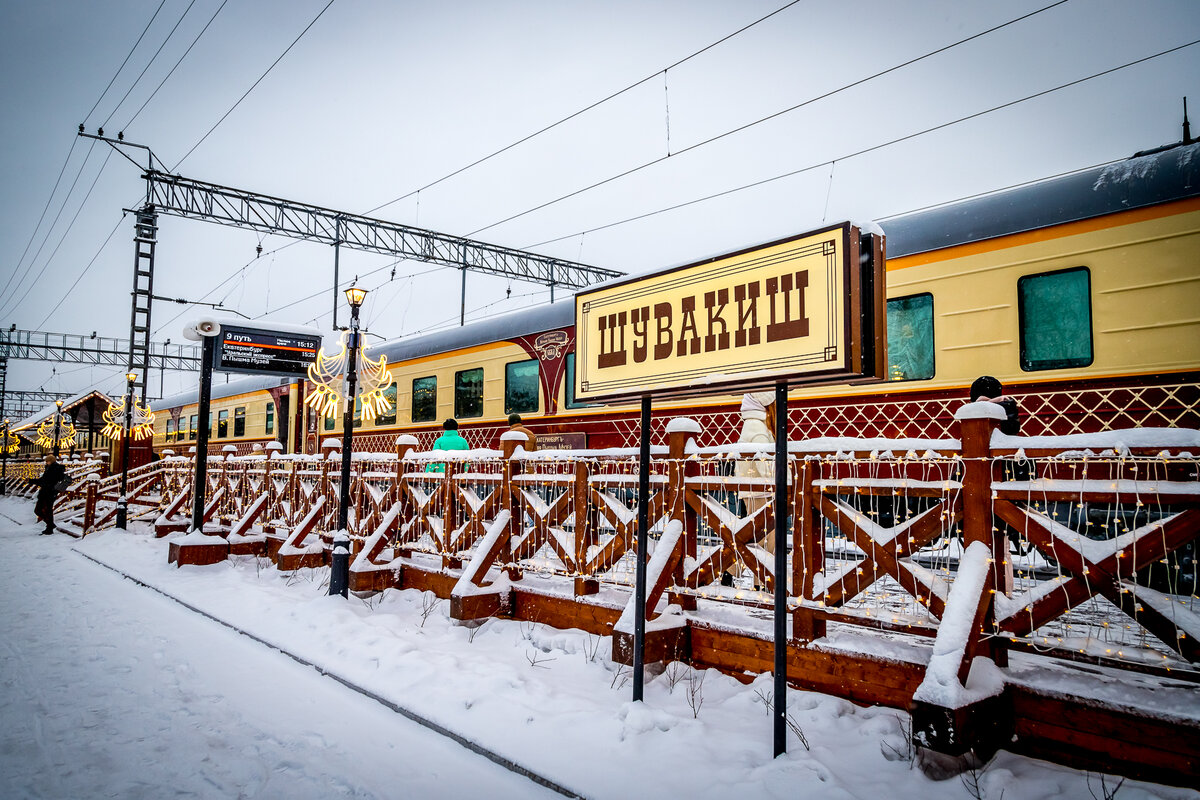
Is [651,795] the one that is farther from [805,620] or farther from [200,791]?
[200,791]

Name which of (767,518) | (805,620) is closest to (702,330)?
(767,518)

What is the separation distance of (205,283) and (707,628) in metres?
204

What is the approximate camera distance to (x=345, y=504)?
7160 millimetres

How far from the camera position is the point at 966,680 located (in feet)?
9.59

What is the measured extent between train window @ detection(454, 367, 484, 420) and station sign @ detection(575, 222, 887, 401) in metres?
7.80

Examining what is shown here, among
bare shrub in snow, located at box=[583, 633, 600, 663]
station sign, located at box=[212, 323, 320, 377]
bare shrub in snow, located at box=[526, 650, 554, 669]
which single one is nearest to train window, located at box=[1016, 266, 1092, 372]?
bare shrub in snow, located at box=[583, 633, 600, 663]

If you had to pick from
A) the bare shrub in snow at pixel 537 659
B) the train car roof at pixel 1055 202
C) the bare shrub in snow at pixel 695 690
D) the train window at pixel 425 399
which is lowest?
the bare shrub in snow at pixel 537 659

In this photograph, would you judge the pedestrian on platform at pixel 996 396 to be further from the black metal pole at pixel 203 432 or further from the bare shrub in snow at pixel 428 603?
the black metal pole at pixel 203 432

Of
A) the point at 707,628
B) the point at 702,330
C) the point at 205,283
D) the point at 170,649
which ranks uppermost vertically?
the point at 205,283

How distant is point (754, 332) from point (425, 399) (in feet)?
35.1

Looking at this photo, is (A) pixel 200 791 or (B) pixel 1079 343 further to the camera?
(B) pixel 1079 343

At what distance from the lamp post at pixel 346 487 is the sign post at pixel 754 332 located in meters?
4.20

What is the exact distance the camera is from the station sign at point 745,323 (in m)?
2.93

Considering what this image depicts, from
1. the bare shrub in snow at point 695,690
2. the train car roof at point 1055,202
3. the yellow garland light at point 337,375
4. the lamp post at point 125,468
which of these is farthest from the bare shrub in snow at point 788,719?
the lamp post at point 125,468
